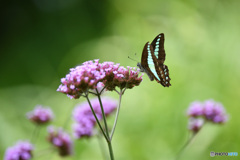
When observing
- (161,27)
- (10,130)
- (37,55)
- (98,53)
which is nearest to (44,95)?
(10,130)

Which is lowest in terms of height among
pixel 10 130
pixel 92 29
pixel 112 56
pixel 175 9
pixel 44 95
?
pixel 10 130

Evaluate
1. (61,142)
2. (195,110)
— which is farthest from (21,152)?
(195,110)

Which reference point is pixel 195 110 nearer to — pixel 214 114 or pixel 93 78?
pixel 214 114

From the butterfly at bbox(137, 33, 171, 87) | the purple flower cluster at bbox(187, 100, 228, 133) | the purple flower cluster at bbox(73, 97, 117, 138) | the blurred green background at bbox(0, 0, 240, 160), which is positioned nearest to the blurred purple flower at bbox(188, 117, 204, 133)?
the purple flower cluster at bbox(187, 100, 228, 133)

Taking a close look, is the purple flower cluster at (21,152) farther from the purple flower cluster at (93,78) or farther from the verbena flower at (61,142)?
the purple flower cluster at (93,78)

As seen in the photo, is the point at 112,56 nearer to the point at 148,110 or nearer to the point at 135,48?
the point at 135,48
